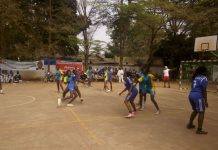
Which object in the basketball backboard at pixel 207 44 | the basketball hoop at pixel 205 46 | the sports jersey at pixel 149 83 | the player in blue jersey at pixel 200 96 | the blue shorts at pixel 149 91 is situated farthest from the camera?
the basketball hoop at pixel 205 46

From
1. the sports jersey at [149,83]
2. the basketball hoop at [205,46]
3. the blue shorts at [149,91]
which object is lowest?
the blue shorts at [149,91]

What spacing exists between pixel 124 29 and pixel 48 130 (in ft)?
106

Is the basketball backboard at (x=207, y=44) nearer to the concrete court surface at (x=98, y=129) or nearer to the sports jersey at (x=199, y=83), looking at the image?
the concrete court surface at (x=98, y=129)

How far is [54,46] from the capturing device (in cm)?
3403

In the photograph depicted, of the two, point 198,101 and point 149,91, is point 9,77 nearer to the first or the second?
point 149,91

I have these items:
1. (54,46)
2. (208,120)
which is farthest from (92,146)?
(54,46)

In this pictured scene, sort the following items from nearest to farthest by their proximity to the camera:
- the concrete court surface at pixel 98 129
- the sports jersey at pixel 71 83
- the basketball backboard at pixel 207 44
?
the concrete court surface at pixel 98 129
the sports jersey at pixel 71 83
the basketball backboard at pixel 207 44

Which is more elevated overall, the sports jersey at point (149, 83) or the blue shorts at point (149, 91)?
the sports jersey at point (149, 83)

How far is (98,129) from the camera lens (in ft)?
28.5

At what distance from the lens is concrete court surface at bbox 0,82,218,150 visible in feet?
23.3

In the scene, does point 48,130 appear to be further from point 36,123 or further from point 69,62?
point 69,62

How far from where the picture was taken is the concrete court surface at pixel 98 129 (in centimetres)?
711

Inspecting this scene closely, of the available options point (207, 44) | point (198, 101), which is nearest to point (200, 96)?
point (198, 101)

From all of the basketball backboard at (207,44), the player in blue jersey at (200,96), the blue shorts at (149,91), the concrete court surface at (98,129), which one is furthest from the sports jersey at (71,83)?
the basketball backboard at (207,44)
